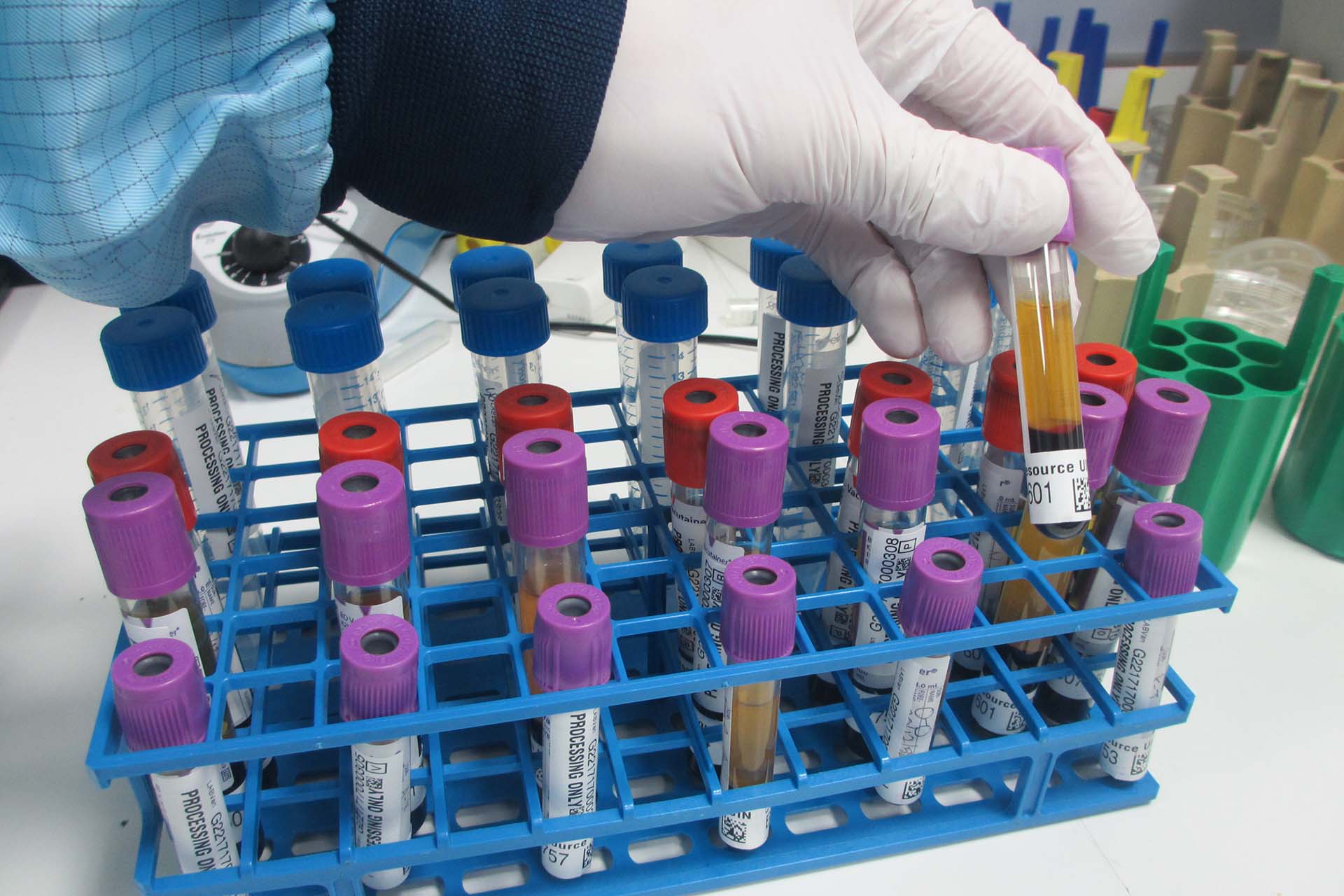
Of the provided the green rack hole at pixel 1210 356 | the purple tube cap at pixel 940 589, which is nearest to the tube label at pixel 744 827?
the purple tube cap at pixel 940 589

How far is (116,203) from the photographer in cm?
40

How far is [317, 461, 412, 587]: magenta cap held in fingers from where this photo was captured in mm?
440

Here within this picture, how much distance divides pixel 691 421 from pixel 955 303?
0.18 meters

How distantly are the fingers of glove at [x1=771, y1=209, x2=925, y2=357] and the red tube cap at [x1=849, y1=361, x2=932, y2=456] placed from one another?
0.09 ft

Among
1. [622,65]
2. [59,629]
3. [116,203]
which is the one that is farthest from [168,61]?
[59,629]

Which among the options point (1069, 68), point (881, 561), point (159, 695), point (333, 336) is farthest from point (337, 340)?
point (1069, 68)

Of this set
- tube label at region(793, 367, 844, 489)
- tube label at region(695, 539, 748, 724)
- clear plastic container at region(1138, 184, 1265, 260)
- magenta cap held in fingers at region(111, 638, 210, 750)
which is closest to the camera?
magenta cap held in fingers at region(111, 638, 210, 750)

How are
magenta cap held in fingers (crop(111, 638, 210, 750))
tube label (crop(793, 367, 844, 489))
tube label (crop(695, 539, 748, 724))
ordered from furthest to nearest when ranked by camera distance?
tube label (crop(793, 367, 844, 489)), tube label (crop(695, 539, 748, 724)), magenta cap held in fingers (crop(111, 638, 210, 750))

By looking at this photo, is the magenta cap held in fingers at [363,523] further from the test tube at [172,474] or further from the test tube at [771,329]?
the test tube at [771,329]

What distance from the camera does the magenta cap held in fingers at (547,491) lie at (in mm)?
453

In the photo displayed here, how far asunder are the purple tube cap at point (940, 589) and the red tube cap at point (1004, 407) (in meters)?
0.09

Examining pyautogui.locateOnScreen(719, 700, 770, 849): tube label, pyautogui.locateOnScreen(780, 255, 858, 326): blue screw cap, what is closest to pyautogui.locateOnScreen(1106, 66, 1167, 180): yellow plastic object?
pyautogui.locateOnScreen(780, 255, 858, 326): blue screw cap

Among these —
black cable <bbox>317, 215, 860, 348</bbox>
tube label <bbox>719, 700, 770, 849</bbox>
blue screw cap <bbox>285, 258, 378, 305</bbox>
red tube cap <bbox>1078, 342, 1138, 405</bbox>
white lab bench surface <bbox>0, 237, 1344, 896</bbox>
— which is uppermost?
blue screw cap <bbox>285, 258, 378, 305</bbox>

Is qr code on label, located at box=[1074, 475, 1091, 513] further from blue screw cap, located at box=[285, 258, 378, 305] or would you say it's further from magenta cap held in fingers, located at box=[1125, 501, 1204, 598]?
blue screw cap, located at box=[285, 258, 378, 305]
